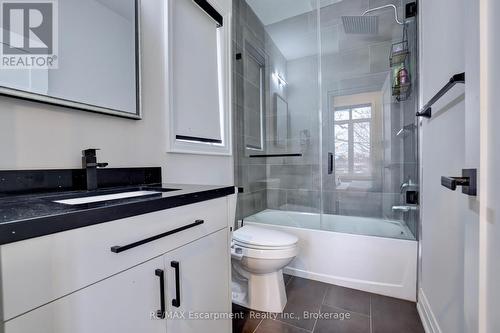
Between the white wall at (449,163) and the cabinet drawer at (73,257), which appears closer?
the cabinet drawer at (73,257)

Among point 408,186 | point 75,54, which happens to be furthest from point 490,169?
point 408,186

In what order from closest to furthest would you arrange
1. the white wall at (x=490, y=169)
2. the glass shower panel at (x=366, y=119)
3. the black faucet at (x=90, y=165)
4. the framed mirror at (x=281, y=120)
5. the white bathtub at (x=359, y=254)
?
the white wall at (x=490, y=169) → the black faucet at (x=90, y=165) → the white bathtub at (x=359, y=254) → the glass shower panel at (x=366, y=119) → the framed mirror at (x=281, y=120)

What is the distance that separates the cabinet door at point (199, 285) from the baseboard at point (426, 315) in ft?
3.61

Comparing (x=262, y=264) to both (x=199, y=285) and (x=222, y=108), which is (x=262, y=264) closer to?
(x=199, y=285)

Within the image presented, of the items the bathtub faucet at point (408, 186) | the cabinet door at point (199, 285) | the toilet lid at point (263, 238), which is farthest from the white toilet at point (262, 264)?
the bathtub faucet at point (408, 186)

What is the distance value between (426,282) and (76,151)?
2.01 metres

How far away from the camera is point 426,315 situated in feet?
4.51

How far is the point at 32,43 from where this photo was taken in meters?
0.81

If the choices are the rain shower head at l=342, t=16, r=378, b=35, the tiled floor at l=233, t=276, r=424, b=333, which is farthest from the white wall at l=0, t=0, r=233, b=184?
the rain shower head at l=342, t=16, r=378, b=35

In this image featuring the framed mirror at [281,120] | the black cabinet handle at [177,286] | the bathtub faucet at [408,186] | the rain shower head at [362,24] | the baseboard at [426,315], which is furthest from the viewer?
the framed mirror at [281,120]

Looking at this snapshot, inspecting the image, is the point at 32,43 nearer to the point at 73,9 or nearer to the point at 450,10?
the point at 73,9

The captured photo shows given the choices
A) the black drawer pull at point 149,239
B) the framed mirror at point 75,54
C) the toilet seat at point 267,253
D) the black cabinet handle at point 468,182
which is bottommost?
the toilet seat at point 267,253

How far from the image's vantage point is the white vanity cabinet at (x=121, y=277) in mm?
434

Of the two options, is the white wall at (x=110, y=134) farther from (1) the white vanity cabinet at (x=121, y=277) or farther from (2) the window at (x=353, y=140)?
(2) the window at (x=353, y=140)
